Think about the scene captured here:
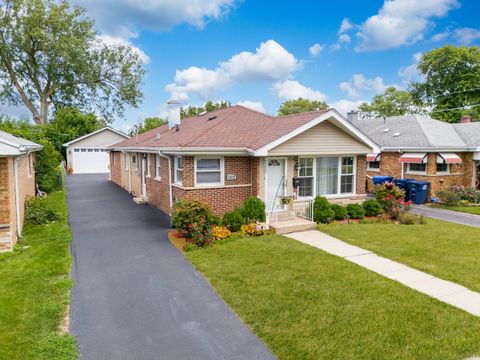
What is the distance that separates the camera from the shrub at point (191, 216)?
10570 mm

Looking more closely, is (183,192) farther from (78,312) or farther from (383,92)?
(383,92)

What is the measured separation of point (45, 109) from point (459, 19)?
139 ft

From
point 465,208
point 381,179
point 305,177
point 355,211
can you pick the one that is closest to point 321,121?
point 305,177

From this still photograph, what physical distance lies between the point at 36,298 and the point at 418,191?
18.0 m

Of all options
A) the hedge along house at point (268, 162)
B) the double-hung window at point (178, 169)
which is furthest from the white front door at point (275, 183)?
the double-hung window at point (178, 169)

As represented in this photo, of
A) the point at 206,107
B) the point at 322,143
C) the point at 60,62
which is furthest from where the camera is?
the point at 206,107

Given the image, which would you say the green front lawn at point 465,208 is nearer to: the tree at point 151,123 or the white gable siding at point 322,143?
the white gable siding at point 322,143

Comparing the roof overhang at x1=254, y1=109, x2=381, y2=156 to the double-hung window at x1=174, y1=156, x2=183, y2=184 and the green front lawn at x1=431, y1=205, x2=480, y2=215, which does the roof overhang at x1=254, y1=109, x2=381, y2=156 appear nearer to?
the double-hung window at x1=174, y1=156, x2=183, y2=184

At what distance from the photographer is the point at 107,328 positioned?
5844mm

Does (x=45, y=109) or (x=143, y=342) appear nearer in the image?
(x=143, y=342)

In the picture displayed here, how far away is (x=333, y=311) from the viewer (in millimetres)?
6184

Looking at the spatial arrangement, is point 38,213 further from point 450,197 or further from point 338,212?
point 450,197

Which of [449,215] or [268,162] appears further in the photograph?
[449,215]

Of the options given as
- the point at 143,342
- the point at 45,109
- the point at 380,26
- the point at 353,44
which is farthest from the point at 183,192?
the point at 45,109
